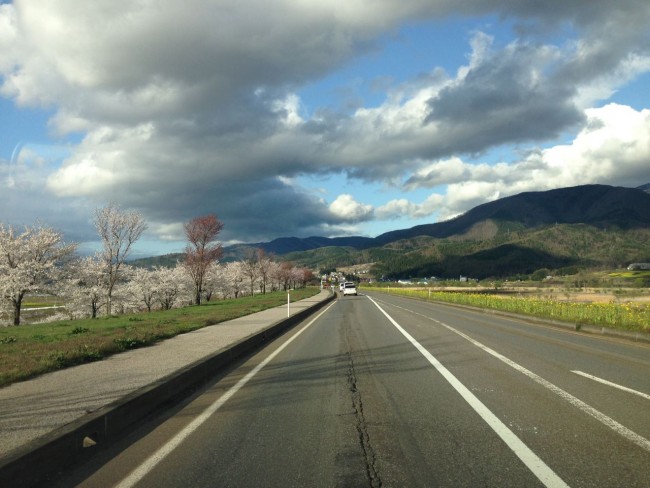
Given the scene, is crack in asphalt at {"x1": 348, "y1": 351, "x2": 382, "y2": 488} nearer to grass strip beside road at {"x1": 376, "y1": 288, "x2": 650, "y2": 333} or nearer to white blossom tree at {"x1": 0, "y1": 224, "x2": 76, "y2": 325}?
grass strip beside road at {"x1": 376, "y1": 288, "x2": 650, "y2": 333}

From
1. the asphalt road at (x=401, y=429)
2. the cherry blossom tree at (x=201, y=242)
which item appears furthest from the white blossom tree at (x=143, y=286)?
the asphalt road at (x=401, y=429)

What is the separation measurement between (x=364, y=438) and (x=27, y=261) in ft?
133

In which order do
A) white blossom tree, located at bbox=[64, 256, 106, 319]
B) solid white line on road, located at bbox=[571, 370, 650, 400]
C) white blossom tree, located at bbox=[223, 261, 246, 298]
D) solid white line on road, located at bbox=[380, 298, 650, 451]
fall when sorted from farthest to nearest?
white blossom tree, located at bbox=[223, 261, 246, 298], white blossom tree, located at bbox=[64, 256, 106, 319], solid white line on road, located at bbox=[571, 370, 650, 400], solid white line on road, located at bbox=[380, 298, 650, 451]

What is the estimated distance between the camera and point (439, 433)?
5441mm

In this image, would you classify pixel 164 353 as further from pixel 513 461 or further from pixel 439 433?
pixel 513 461

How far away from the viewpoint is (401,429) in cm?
561

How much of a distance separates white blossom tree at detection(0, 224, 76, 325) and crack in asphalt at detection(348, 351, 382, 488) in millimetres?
34768

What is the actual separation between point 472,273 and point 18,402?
17415 centimetres

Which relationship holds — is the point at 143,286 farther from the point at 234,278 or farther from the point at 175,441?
the point at 175,441

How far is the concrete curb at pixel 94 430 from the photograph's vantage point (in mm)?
4207

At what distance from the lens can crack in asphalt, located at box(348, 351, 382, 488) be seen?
4203 millimetres

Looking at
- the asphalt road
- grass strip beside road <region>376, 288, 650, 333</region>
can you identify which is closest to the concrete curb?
the asphalt road

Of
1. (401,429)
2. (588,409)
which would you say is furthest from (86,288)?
(588,409)

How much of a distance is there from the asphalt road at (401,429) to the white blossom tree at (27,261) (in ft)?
108
